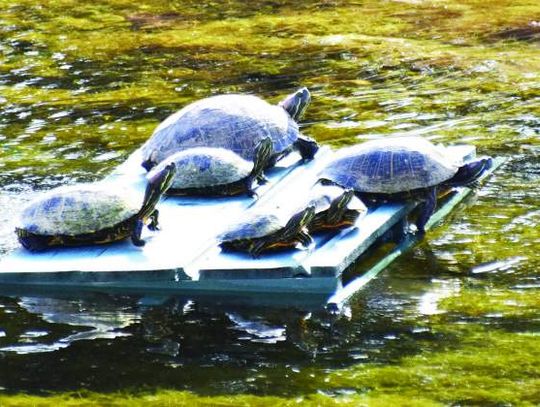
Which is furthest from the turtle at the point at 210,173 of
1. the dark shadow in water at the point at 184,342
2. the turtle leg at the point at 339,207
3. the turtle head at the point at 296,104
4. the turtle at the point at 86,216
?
the turtle head at the point at 296,104

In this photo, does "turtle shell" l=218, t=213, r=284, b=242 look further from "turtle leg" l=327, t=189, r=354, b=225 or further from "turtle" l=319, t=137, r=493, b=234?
"turtle" l=319, t=137, r=493, b=234

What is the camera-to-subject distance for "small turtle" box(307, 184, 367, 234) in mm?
7797

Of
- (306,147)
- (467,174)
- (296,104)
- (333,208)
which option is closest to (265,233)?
(333,208)

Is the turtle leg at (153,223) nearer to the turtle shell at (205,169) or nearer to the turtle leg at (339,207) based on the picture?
the turtle shell at (205,169)

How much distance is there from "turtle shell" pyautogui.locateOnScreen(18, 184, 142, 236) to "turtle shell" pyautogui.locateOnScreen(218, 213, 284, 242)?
0.68 metres

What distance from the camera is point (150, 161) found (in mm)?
9469

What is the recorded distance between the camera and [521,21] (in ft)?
52.0

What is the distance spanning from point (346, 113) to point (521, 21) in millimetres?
4791

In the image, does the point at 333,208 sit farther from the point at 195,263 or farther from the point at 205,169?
the point at 205,169

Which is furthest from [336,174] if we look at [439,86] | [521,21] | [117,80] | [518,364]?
[521,21]

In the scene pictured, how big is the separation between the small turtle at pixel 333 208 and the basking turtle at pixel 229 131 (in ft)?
4.80

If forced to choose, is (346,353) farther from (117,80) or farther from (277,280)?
(117,80)

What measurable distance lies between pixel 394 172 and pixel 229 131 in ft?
5.38

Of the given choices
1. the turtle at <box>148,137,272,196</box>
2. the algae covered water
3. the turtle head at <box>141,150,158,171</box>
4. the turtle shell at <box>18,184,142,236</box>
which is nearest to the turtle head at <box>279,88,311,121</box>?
the algae covered water
